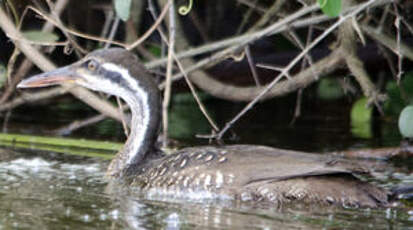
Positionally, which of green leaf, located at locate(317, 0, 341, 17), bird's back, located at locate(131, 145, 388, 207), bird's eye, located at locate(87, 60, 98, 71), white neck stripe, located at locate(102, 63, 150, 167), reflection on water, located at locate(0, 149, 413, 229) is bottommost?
reflection on water, located at locate(0, 149, 413, 229)

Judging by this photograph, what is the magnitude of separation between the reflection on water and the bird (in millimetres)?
146

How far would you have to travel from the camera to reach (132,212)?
18.8 feet

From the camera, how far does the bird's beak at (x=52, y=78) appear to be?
695 centimetres

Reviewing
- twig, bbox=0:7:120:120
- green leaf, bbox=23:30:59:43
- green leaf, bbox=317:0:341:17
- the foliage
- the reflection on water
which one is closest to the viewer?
the reflection on water

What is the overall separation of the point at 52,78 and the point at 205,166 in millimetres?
1357

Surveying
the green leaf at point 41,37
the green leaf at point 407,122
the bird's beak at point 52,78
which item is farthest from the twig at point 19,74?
the green leaf at point 407,122

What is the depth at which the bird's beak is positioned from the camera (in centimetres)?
695

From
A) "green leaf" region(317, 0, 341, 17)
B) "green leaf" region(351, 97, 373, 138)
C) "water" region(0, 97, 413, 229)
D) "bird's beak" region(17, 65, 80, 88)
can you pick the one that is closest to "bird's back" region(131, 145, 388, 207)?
"water" region(0, 97, 413, 229)

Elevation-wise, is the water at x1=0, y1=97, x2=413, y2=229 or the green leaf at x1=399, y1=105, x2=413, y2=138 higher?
the green leaf at x1=399, y1=105, x2=413, y2=138

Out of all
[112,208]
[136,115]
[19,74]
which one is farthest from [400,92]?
[112,208]

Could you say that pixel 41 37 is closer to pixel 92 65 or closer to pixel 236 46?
pixel 92 65

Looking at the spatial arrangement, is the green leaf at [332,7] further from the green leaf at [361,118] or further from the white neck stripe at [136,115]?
the green leaf at [361,118]

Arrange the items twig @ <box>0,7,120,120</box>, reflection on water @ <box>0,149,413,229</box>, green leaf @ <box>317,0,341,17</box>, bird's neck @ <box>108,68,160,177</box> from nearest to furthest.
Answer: reflection on water @ <box>0,149,413,229</box> → green leaf @ <box>317,0,341,17</box> → bird's neck @ <box>108,68,160,177</box> → twig @ <box>0,7,120,120</box>

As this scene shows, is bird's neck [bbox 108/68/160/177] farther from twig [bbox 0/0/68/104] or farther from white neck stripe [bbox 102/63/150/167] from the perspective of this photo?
twig [bbox 0/0/68/104]
